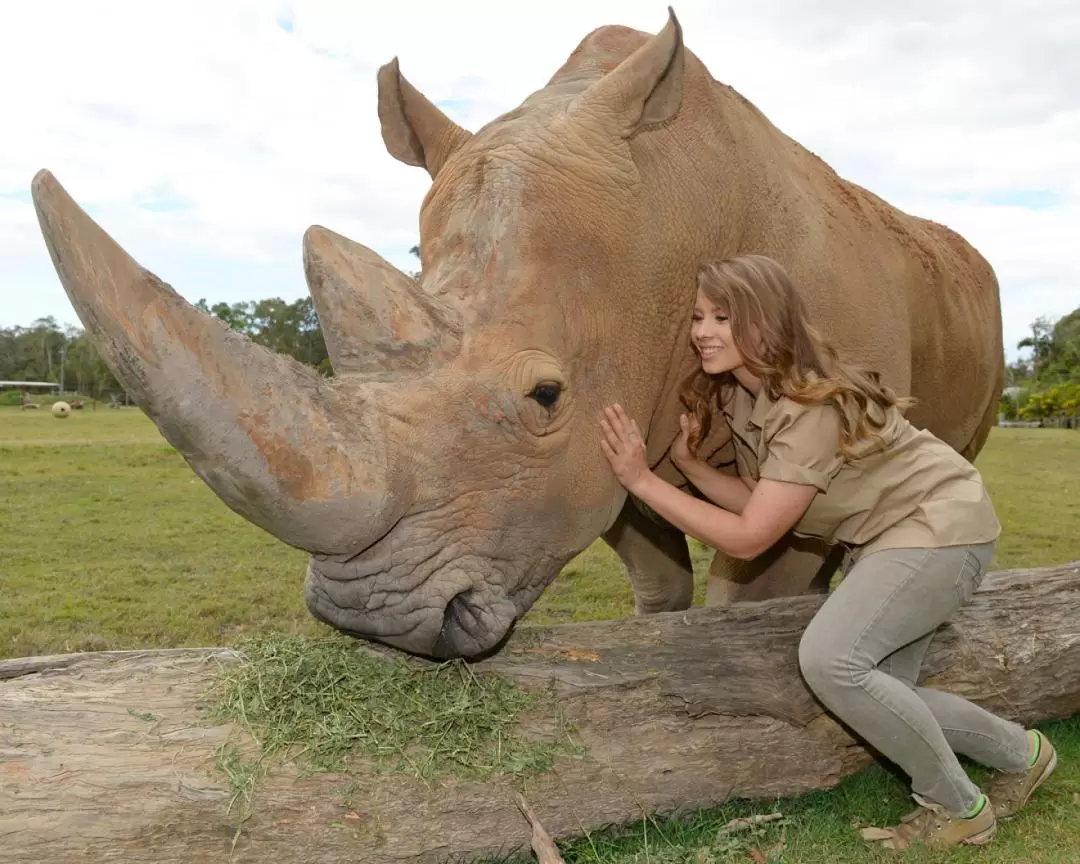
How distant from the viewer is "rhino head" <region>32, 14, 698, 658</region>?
248cm

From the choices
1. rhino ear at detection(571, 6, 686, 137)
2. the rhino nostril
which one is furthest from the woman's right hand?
the rhino nostril

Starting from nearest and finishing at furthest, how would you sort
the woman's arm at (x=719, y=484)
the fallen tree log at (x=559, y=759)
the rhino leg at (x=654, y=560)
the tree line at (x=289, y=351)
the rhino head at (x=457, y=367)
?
the rhino head at (x=457, y=367), the fallen tree log at (x=559, y=759), the woman's arm at (x=719, y=484), the rhino leg at (x=654, y=560), the tree line at (x=289, y=351)

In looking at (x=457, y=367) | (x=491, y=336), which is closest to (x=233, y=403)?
(x=457, y=367)

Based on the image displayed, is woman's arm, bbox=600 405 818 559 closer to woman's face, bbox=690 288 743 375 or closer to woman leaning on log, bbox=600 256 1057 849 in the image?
woman leaning on log, bbox=600 256 1057 849

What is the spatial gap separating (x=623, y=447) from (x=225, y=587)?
A: 17.5ft

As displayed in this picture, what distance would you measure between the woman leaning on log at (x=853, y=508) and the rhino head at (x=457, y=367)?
28 centimetres

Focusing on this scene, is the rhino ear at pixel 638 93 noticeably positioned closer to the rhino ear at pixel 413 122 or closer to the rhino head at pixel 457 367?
the rhino head at pixel 457 367

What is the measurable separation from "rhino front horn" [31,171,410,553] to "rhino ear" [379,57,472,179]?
187cm

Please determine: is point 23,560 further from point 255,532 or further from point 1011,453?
point 1011,453

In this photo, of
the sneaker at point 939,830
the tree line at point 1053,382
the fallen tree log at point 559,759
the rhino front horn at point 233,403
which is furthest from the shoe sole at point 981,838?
the tree line at point 1053,382

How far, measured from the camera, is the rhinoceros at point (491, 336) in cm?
252

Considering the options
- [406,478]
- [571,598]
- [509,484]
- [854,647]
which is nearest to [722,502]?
Answer: [854,647]

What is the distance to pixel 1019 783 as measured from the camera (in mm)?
3863

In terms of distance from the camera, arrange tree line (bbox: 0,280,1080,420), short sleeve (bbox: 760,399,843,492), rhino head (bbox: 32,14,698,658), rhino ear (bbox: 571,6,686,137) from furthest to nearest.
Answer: tree line (bbox: 0,280,1080,420)
rhino ear (bbox: 571,6,686,137)
short sleeve (bbox: 760,399,843,492)
rhino head (bbox: 32,14,698,658)
